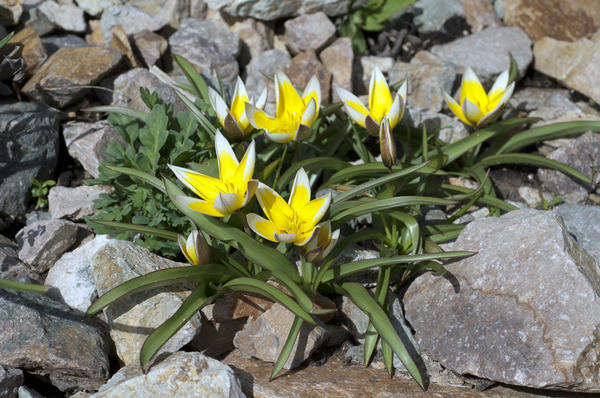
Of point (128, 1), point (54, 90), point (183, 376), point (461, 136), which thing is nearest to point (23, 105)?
point (54, 90)

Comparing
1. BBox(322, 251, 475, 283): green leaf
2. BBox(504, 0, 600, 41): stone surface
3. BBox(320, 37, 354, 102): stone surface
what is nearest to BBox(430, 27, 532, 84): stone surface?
BBox(504, 0, 600, 41): stone surface

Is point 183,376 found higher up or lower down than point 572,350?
higher up

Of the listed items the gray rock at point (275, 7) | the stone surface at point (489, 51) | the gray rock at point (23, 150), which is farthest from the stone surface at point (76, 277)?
the stone surface at point (489, 51)

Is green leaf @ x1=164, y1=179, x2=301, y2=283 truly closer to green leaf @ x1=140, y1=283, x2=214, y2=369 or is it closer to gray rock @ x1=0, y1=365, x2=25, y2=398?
green leaf @ x1=140, y1=283, x2=214, y2=369

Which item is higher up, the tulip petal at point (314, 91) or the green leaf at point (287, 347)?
the tulip petal at point (314, 91)

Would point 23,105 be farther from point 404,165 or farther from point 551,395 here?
point 551,395

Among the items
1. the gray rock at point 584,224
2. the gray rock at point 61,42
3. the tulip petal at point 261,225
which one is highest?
the gray rock at point 61,42

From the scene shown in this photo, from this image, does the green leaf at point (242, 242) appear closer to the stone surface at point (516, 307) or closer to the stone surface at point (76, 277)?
the stone surface at point (76, 277)
